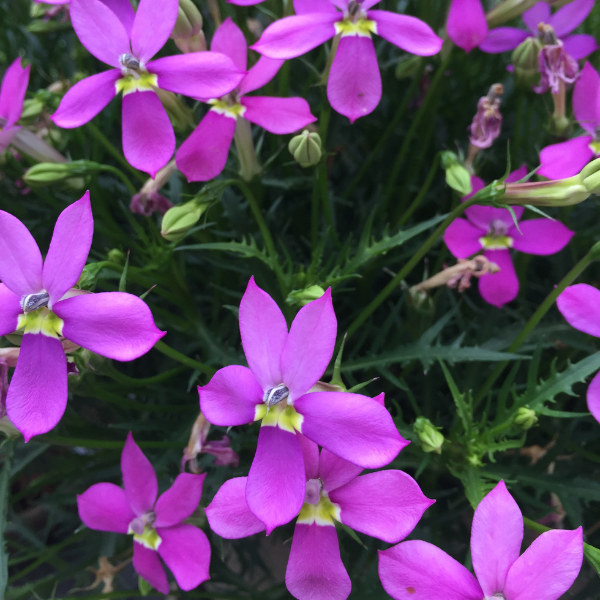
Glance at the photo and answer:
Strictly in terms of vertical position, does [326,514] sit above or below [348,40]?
below

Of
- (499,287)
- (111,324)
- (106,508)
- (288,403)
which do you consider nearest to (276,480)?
(288,403)

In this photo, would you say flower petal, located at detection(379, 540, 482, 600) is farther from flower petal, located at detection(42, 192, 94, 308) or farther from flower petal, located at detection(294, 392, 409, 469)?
flower petal, located at detection(42, 192, 94, 308)

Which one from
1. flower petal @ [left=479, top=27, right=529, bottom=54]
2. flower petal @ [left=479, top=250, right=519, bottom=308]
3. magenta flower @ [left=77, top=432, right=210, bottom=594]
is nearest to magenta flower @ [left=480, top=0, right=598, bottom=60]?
flower petal @ [left=479, top=27, right=529, bottom=54]

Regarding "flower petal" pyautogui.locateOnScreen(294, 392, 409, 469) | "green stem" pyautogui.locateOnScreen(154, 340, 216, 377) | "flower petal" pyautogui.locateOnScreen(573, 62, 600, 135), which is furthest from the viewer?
"flower petal" pyautogui.locateOnScreen(573, 62, 600, 135)

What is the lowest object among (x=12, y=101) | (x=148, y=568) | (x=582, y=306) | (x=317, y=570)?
(x=148, y=568)

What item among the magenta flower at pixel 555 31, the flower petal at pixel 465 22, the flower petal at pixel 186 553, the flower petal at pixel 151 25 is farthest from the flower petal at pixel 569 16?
the flower petal at pixel 186 553

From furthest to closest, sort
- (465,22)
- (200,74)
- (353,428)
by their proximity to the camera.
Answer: (465,22)
(200,74)
(353,428)

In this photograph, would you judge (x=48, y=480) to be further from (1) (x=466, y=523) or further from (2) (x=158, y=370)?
(1) (x=466, y=523)

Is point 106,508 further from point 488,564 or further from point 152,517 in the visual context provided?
point 488,564
